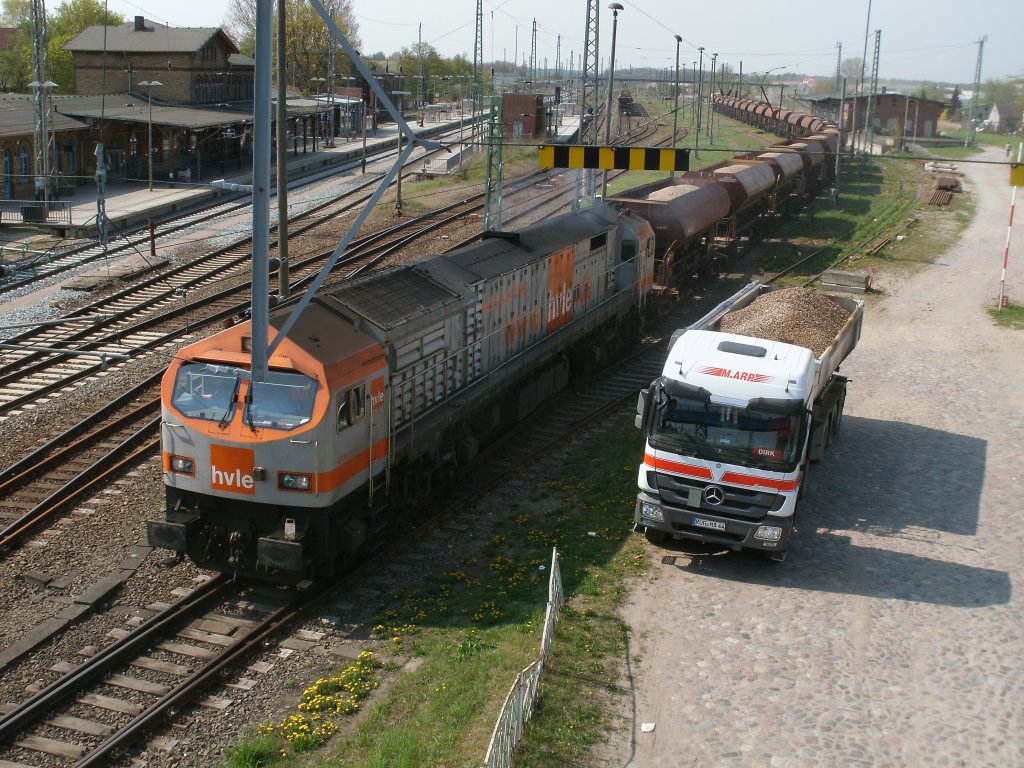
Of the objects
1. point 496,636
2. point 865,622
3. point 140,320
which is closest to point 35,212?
point 140,320

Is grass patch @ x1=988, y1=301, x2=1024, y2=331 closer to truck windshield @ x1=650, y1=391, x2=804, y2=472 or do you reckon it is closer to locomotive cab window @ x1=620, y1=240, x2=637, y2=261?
locomotive cab window @ x1=620, y1=240, x2=637, y2=261

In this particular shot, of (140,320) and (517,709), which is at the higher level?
(140,320)

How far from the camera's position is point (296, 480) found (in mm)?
12352

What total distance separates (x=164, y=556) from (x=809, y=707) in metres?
8.62

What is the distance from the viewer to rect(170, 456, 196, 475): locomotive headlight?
41.7ft

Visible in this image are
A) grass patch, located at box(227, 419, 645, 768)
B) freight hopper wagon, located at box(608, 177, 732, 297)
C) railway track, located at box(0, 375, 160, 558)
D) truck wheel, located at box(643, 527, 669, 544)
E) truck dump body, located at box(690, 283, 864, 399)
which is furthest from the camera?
freight hopper wagon, located at box(608, 177, 732, 297)

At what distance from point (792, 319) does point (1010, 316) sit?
16.3 meters

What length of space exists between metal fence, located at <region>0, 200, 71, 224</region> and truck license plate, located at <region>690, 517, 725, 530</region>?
30982 mm

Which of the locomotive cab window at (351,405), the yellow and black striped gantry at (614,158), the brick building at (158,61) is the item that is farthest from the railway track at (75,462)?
the brick building at (158,61)

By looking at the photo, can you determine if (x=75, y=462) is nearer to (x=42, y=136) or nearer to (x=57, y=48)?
(x=42, y=136)

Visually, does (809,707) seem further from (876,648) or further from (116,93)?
(116,93)

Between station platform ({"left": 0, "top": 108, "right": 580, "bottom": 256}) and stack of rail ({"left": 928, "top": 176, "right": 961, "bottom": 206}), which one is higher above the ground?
stack of rail ({"left": 928, "top": 176, "right": 961, "bottom": 206})

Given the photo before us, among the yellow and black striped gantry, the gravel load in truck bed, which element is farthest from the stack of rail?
the gravel load in truck bed

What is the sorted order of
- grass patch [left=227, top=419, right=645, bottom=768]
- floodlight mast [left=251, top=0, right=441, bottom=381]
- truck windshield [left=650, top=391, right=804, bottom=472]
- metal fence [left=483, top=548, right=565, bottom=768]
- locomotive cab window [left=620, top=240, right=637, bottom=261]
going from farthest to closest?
locomotive cab window [left=620, top=240, right=637, bottom=261] < truck windshield [left=650, top=391, right=804, bottom=472] < floodlight mast [left=251, top=0, right=441, bottom=381] < grass patch [left=227, top=419, right=645, bottom=768] < metal fence [left=483, top=548, right=565, bottom=768]
